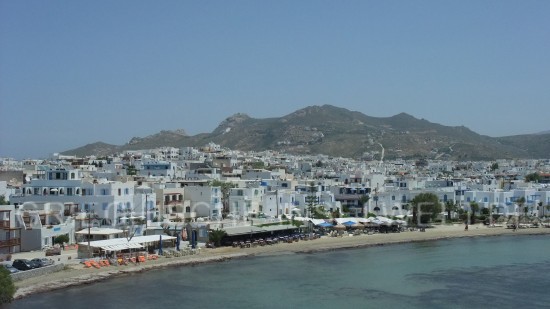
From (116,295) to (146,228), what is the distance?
1125 cm

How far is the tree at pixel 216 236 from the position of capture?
124ft

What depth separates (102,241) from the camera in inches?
1266

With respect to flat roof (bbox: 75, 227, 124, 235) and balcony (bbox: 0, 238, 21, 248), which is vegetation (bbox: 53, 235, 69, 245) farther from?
balcony (bbox: 0, 238, 21, 248)

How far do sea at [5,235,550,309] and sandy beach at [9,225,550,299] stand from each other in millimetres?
549

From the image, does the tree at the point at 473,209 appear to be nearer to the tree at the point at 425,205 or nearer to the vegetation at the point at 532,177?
the tree at the point at 425,205

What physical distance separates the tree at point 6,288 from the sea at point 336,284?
0.37m

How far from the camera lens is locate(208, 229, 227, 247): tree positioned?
37.8 m

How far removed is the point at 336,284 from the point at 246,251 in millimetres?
8984

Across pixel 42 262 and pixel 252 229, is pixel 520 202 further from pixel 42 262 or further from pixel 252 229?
pixel 42 262

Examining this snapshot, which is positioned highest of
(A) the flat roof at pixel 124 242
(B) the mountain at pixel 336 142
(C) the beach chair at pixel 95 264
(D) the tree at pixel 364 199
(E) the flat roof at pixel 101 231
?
(B) the mountain at pixel 336 142

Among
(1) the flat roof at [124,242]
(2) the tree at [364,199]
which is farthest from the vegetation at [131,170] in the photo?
(1) the flat roof at [124,242]

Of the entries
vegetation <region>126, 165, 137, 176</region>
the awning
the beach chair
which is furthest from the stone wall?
vegetation <region>126, 165, 137, 176</region>

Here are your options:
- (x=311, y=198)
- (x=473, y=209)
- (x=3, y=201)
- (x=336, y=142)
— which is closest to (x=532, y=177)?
(x=473, y=209)

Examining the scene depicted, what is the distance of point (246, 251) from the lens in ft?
122
